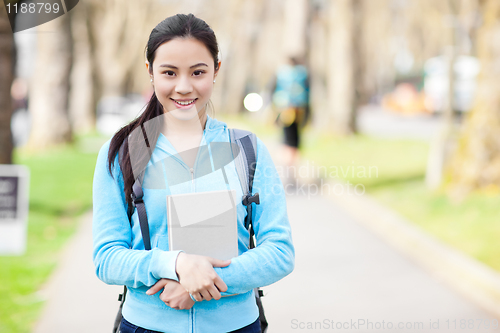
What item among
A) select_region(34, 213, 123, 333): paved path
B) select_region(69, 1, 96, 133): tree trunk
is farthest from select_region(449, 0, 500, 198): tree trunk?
select_region(69, 1, 96, 133): tree trunk

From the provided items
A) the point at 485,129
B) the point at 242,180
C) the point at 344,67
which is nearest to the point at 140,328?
the point at 242,180

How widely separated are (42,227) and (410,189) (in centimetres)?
550

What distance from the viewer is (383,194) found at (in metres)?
9.03

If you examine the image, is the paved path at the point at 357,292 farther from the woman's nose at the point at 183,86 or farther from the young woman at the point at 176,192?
the woman's nose at the point at 183,86

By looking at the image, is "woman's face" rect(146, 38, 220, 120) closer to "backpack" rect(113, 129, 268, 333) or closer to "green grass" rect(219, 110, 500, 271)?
"backpack" rect(113, 129, 268, 333)

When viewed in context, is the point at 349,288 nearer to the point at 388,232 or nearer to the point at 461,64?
the point at 388,232

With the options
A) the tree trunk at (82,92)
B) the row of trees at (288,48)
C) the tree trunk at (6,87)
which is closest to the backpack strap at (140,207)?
the row of trees at (288,48)

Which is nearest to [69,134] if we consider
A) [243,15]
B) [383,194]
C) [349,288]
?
[383,194]

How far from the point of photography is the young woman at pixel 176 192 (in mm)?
1770

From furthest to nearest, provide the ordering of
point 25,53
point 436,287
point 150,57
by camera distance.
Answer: point 25,53
point 436,287
point 150,57

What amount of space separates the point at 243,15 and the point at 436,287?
30928 mm

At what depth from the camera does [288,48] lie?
17.2m

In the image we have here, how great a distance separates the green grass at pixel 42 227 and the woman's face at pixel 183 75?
2982mm

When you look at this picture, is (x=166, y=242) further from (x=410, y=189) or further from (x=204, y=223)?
(x=410, y=189)
